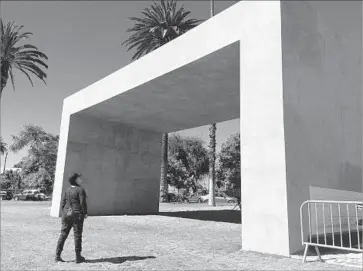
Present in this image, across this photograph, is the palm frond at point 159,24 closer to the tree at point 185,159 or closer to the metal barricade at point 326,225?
the tree at point 185,159

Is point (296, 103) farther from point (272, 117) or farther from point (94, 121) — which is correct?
point (94, 121)

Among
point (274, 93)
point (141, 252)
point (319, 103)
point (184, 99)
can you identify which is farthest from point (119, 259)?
point (184, 99)

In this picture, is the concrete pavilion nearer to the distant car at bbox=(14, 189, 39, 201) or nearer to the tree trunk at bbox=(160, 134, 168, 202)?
the tree trunk at bbox=(160, 134, 168, 202)

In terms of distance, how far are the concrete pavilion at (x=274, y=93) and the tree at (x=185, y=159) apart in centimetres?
2733

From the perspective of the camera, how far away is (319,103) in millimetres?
6508

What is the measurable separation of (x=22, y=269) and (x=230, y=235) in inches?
194

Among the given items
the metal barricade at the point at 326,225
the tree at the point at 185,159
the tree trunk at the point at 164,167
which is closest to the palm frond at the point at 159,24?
the tree trunk at the point at 164,167

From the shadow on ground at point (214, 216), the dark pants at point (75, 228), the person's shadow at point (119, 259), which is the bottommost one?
the person's shadow at point (119, 259)

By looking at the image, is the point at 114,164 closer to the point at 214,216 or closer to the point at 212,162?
the point at 214,216

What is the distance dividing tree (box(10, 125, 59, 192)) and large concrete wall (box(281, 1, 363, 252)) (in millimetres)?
34389

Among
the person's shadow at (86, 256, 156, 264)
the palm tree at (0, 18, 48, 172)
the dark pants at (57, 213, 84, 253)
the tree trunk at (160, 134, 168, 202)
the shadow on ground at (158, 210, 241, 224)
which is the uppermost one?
the palm tree at (0, 18, 48, 172)

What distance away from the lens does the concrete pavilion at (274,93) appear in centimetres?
545

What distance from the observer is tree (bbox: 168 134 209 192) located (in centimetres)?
3875

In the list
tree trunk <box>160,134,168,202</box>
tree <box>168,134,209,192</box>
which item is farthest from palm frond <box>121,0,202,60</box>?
tree <box>168,134,209,192</box>
